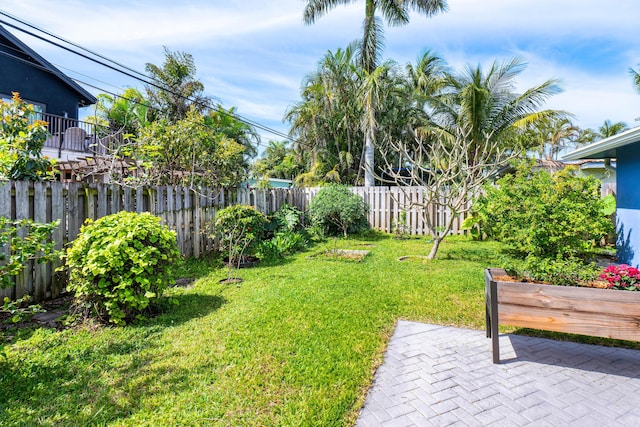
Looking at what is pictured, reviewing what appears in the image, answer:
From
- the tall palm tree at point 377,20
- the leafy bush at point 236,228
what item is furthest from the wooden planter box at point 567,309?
the tall palm tree at point 377,20

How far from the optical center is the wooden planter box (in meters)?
2.32

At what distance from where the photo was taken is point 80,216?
4.23 metres

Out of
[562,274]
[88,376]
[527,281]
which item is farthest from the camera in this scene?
[527,281]

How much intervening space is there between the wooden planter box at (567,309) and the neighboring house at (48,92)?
11.3 metres

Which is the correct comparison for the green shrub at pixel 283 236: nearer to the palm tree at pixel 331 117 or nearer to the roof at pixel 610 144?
the roof at pixel 610 144

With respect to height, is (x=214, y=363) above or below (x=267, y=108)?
below

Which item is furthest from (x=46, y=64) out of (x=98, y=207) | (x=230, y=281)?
(x=230, y=281)

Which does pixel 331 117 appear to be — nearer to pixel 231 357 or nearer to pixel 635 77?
pixel 231 357

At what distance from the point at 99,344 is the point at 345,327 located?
7.35ft

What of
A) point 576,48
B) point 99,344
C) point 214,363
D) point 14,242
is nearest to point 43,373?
point 99,344

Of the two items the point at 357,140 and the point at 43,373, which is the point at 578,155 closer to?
the point at 43,373

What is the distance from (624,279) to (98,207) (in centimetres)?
588

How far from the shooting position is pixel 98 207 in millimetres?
4484

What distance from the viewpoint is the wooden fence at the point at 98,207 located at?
3580mm
